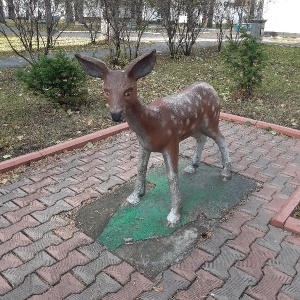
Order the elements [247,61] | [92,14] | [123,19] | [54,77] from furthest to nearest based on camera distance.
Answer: [92,14]
[123,19]
[247,61]
[54,77]

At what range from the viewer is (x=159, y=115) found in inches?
117

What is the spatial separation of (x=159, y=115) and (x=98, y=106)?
3969 millimetres

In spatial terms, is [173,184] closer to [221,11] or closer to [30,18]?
[30,18]

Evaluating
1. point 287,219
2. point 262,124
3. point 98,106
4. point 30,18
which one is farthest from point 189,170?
point 30,18

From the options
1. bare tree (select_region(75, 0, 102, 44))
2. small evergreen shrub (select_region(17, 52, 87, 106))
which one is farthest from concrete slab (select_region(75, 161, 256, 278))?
bare tree (select_region(75, 0, 102, 44))

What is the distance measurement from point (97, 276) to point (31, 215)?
110 centimetres

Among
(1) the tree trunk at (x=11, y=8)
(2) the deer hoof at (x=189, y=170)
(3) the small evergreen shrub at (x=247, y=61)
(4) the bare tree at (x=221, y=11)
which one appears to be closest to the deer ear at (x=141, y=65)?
(2) the deer hoof at (x=189, y=170)

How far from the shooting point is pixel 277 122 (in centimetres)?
613

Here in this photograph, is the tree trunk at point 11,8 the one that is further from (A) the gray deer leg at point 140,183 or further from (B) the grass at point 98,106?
(A) the gray deer leg at point 140,183

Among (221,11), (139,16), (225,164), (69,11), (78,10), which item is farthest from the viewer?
(221,11)

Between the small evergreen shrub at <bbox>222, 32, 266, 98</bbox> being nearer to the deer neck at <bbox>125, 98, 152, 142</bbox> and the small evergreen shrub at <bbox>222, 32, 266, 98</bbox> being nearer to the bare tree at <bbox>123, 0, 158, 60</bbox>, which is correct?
the bare tree at <bbox>123, 0, 158, 60</bbox>

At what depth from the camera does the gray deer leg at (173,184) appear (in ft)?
10.3

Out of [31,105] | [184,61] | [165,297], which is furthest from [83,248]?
[184,61]

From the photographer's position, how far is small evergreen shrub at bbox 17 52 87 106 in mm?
6023
